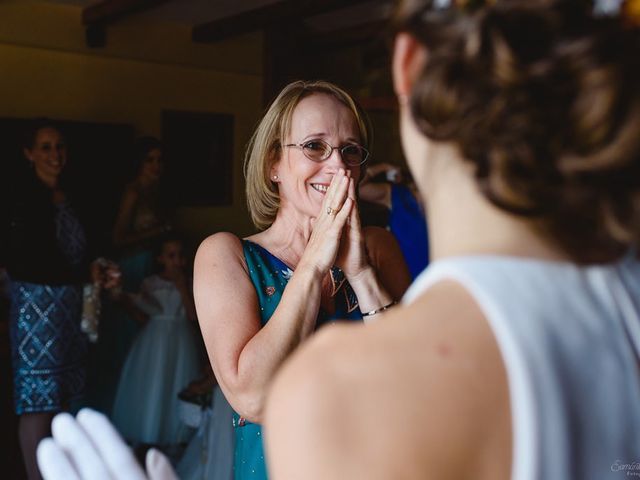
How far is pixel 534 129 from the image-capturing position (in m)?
0.52

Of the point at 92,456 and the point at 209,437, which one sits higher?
the point at 92,456

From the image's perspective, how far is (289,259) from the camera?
1.57 metres

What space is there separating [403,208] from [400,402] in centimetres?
286

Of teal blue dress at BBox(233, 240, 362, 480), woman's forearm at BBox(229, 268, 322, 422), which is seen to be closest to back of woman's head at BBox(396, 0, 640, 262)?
woman's forearm at BBox(229, 268, 322, 422)

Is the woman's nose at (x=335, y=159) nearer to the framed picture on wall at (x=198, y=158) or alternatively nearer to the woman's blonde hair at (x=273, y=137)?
the woman's blonde hair at (x=273, y=137)

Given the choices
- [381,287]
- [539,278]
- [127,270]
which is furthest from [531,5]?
[127,270]

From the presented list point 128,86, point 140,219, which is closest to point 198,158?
point 128,86

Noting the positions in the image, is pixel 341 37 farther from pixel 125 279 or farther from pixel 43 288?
pixel 43 288

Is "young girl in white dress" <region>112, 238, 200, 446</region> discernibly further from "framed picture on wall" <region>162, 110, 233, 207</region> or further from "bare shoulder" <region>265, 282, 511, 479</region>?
"bare shoulder" <region>265, 282, 511, 479</region>

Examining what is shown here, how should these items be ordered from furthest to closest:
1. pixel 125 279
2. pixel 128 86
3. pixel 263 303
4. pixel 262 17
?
pixel 128 86
pixel 262 17
pixel 125 279
pixel 263 303

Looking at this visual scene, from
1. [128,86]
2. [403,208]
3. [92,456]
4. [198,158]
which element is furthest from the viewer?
[198,158]

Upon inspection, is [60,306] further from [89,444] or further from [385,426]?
[385,426]

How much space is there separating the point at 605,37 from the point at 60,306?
328 centimetres

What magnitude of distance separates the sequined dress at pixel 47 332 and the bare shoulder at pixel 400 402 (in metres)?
3.14
